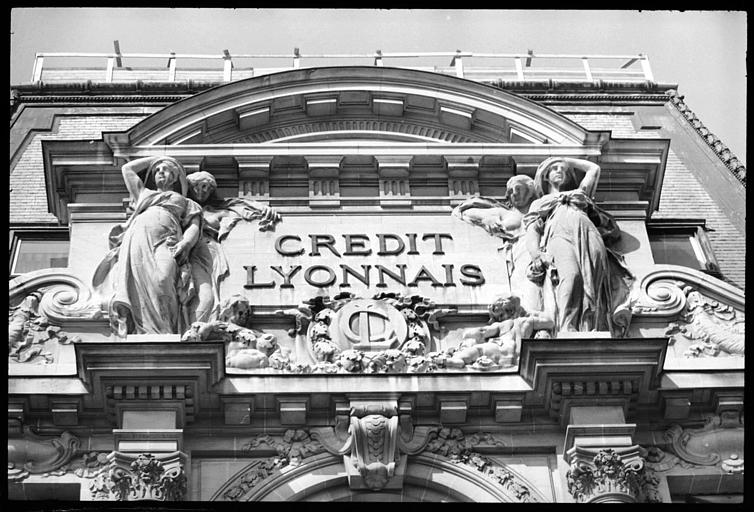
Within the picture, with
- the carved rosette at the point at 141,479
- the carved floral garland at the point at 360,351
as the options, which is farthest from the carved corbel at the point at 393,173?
the carved rosette at the point at 141,479

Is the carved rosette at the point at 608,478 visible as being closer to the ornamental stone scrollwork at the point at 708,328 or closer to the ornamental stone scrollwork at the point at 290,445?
the ornamental stone scrollwork at the point at 708,328

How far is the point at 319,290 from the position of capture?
22.3m

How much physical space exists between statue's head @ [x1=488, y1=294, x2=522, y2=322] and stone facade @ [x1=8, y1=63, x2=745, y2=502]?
0.03 meters

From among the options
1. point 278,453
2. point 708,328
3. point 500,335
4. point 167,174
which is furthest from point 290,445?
point 708,328

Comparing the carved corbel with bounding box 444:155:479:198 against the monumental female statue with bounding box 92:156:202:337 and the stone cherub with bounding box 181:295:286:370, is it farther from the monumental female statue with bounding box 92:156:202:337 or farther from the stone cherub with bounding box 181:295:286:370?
the stone cherub with bounding box 181:295:286:370

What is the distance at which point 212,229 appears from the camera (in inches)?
906

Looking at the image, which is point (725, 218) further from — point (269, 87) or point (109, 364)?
point (109, 364)

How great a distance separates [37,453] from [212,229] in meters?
4.04

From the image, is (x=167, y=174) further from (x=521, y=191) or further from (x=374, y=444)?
(x=374, y=444)

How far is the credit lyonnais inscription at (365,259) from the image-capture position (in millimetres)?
22312
